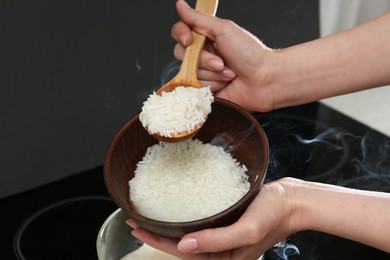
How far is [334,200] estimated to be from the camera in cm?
81

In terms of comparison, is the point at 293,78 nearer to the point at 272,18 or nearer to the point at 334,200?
the point at 334,200

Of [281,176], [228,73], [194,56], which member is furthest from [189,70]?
[281,176]

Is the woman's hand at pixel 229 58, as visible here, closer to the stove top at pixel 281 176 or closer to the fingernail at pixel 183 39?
the fingernail at pixel 183 39

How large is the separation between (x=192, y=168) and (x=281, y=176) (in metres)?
0.39

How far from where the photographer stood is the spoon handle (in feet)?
3.00

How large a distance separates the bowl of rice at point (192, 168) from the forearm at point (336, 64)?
205 millimetres

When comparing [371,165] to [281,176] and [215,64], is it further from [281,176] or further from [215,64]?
[215,64]

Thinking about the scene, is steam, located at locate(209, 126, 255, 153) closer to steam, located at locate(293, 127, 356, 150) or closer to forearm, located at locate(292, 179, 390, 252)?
forearm, located at locate(292, 179, 390, 252)

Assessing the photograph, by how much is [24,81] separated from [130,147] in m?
0.37

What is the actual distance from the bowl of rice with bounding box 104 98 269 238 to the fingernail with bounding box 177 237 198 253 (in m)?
0.03

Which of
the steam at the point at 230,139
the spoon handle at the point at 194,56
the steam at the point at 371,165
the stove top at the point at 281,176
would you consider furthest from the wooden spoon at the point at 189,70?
the steam at the point at 371,165

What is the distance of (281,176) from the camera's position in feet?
3.93

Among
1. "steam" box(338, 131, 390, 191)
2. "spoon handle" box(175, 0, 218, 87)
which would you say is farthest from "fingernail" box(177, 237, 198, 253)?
"steam" box(338, 131, 390, 191)

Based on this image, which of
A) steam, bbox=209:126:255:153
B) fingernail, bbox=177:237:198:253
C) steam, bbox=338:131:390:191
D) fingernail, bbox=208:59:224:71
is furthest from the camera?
steam, bbox=338:131:390:191
